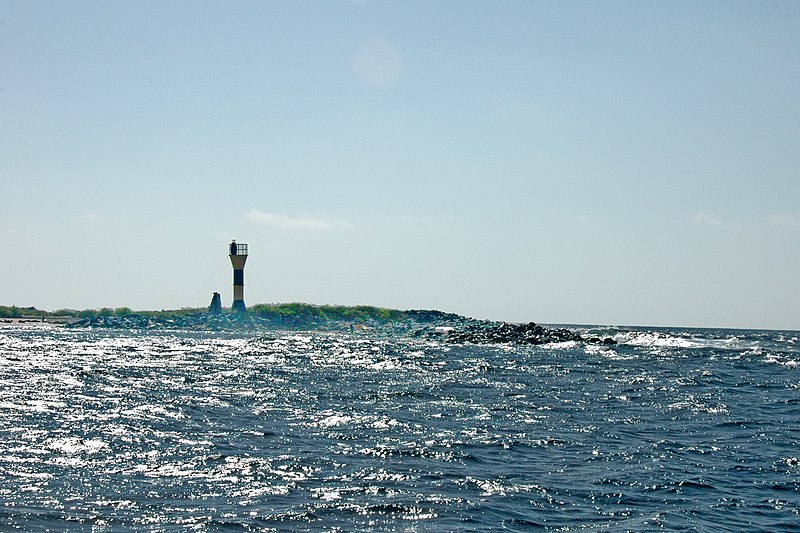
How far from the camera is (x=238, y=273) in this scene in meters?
136

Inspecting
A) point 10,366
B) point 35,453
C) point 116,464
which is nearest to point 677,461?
point 116,464

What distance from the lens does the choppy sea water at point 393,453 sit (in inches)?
605

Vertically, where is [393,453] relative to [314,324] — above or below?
below

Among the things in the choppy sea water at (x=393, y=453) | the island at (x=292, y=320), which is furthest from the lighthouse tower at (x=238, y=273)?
the choppy sea water at (x=393, y=453)

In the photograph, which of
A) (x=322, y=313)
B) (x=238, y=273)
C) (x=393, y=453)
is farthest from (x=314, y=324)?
(x=393, y=453)

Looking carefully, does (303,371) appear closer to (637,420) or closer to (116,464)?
(637,420)

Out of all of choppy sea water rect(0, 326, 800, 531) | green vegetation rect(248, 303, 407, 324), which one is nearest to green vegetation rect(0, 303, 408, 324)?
green vegetation rect(248, 303, 407, 324)

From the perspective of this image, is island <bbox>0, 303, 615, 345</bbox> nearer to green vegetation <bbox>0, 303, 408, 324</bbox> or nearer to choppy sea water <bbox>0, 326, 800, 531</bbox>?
green vegetation <bbox>0, 303, 408, 324</bbox>

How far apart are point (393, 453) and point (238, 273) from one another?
118 meters

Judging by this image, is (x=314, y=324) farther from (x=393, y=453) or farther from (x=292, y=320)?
(x=393, y=453)

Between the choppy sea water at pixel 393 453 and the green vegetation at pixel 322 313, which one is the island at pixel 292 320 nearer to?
the green vegetation at pixel 322 313

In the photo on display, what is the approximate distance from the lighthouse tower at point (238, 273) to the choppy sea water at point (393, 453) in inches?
3564

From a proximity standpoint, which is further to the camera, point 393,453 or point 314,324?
point 314,324

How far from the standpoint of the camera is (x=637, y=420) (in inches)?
1104
